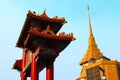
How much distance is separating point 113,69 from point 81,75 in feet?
44.4

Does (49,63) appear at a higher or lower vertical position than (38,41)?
lower

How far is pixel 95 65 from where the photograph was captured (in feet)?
261

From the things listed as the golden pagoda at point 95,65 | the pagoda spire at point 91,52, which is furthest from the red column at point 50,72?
the pagoda spire at point 91,52

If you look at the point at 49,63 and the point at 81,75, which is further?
the point at 81,75

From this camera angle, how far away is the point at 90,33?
95.5 metres

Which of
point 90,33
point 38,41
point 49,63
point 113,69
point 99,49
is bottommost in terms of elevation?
point 49,63

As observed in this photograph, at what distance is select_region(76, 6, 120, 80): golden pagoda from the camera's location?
78.2m

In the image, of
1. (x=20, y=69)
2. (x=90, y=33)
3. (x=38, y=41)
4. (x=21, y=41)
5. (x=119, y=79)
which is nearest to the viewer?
(x=38, y=41)

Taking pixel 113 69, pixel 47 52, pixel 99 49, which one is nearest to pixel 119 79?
pixel 113 69

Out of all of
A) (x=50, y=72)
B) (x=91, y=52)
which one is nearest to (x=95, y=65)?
(x=91, y=52)

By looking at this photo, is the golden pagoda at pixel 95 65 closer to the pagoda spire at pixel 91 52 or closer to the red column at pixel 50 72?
the pagoda spire at pixel 91 52

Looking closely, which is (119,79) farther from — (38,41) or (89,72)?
(38,41)

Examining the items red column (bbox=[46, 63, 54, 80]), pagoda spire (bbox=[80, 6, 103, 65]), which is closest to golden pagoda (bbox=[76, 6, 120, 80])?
pagoda spire (bbox=[80, 6, 103, 65])

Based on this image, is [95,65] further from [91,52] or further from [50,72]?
[50,72]
